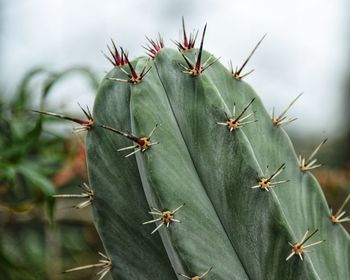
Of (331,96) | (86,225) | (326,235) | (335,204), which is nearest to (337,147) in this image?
(335,204)

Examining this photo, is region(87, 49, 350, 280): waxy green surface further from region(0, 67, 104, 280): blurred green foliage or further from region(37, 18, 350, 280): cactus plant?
region(0, 67, 104, 280): blurred green foliage

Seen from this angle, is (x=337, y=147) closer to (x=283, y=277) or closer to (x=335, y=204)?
(x=335, y=204)

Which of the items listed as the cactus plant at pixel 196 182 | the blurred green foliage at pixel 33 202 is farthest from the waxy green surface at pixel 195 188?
the blurred green foliage at pixel 33 202

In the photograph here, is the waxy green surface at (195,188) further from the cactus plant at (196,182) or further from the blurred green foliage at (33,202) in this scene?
the blurred green foliage at (33,202)

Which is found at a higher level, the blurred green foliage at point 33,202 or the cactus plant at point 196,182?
the cactus plant at point 196,182

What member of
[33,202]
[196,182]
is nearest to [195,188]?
[196,182]

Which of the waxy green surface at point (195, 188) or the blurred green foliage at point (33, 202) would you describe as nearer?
the waxy green surface at point (195, 188)

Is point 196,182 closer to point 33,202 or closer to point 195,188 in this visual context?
point 195,188
